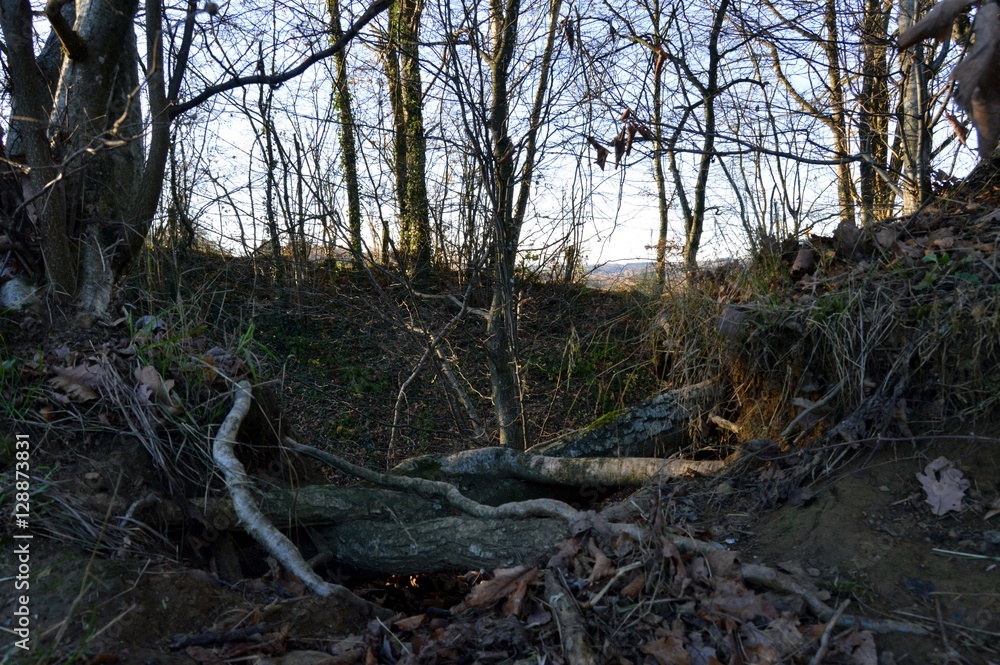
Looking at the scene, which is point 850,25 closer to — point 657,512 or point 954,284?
point 954,284

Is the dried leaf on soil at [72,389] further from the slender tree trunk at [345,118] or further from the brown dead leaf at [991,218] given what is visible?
the brown dead leaf at [991,218]

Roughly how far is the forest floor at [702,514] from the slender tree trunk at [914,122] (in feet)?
→ 0.76

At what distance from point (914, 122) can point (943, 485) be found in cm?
260

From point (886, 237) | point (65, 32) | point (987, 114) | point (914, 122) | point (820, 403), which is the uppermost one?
point (65, 32)

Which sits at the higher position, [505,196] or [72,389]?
[505,196]

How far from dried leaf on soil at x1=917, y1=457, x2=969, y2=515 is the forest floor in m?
0.01

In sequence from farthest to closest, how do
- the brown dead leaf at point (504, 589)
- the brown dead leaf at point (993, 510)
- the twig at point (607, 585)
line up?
the brown dead leaf at point (993, 510)
the brown dead leaf at point (504, 589)
the twig at point (607, 585)

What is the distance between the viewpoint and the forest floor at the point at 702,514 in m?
2.14

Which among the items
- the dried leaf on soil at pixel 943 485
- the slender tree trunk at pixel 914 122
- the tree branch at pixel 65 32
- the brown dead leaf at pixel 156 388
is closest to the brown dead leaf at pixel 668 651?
the dried leaf on soil at pixel 943 485

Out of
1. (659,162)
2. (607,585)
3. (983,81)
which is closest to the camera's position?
(983,81)

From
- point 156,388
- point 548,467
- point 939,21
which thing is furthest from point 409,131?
point 939,21

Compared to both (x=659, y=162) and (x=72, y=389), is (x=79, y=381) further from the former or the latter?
(x=659, y=162)

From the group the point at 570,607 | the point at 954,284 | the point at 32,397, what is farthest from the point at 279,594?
the point at 954,284

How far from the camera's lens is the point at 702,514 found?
10.1ft
